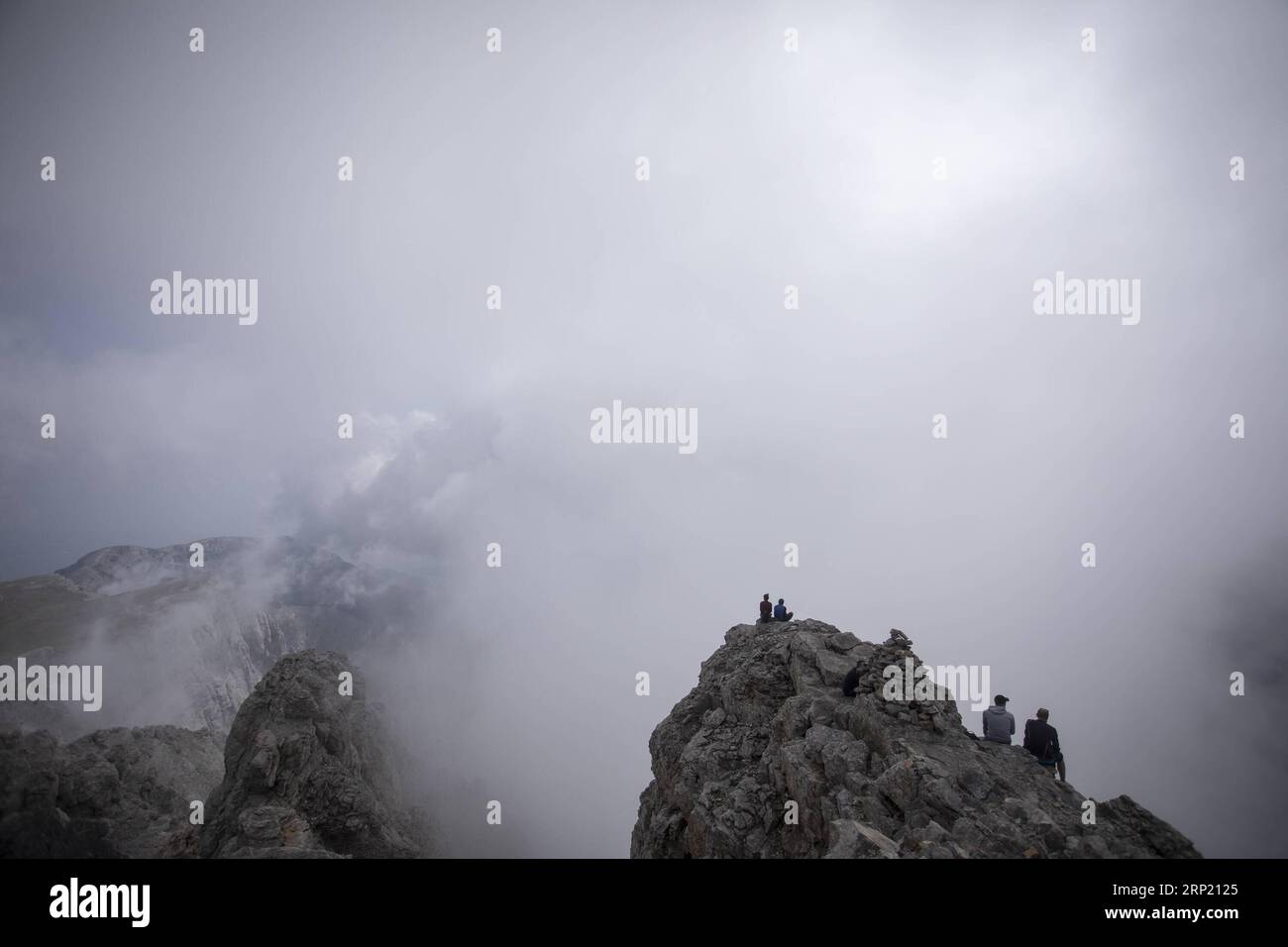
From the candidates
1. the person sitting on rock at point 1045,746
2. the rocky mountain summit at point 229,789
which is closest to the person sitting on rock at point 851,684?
the person sitting on rock at point 1045,746

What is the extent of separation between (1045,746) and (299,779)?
41.2 meters

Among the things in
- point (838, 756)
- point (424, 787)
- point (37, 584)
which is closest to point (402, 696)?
point (37, 584)

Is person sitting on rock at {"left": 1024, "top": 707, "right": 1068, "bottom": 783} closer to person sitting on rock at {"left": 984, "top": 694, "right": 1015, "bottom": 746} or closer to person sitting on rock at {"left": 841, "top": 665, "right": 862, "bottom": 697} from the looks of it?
person sitting on rock at {"left": 984, "top": 694, "right": 1015, "bottom": 746}

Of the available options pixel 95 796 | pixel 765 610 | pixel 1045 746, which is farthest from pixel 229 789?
pixel 1045 746

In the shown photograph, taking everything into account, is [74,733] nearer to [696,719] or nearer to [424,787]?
[424,787]

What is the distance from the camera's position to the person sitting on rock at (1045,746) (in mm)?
19219

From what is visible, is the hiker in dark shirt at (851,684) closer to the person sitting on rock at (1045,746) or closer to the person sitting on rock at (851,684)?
the person sitting on rock at (851,684)

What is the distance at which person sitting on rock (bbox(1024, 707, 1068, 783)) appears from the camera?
19.2 metres

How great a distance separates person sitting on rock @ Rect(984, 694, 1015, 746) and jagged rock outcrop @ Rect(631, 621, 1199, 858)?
1.81ft

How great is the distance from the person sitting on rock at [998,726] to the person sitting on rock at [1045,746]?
0.68 metres

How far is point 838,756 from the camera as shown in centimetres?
2053

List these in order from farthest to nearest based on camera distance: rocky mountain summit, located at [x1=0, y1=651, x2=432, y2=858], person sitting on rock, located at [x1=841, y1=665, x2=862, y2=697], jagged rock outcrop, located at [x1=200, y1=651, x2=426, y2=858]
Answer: jagged rock outcrop, located at [x1=200, y1=651, x2=426, y2=858], rocky mountain summit, located at [x1=0, y1=651, x2=432, y2=858], person sitting on rock, located at [x1=841, y1=665, x2=862, y2=697]

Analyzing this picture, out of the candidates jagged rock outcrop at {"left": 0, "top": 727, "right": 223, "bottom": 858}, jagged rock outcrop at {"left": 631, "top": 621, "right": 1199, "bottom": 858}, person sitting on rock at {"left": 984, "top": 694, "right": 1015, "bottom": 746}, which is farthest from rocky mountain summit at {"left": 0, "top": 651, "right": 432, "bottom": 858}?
person sitting on rock at {"left": 984, "top": 694, "right": 1015, "bottom": 746}
